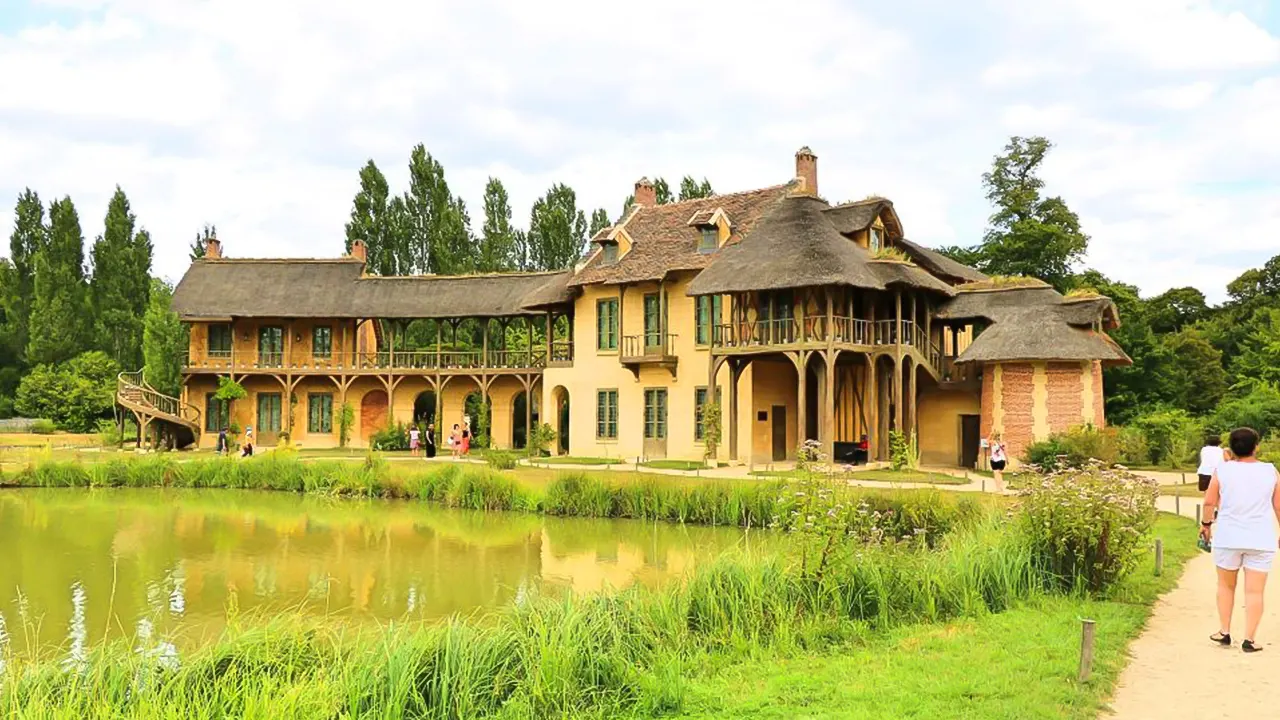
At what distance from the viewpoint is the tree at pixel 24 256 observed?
51.5 metres

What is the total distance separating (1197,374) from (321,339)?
3424 centimetres

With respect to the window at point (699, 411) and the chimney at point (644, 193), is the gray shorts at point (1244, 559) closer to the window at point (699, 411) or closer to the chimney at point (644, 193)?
the window at point (699, 411)

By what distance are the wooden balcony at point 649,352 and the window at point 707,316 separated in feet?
2.79

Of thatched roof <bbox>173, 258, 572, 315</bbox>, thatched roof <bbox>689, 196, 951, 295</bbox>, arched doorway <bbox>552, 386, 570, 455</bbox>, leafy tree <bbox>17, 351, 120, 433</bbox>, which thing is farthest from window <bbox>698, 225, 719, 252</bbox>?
leafy tree <bbox>17, 351, 120, 433</bbox>

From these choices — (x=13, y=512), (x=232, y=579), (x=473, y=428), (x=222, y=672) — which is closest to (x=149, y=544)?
(x=232, y=579)

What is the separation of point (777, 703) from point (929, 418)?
2304 centimetres

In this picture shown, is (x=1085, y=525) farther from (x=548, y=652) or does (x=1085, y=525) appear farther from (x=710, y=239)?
(x=710, y=239)

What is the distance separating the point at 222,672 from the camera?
6.98m

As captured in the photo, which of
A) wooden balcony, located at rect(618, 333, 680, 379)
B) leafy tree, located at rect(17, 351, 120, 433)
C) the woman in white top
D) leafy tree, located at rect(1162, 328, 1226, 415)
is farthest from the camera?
leafy tree, located at rect(17, 351, 120, 433)

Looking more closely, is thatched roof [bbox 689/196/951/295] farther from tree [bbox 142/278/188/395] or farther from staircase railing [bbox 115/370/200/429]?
tree [bbox 142/278/188/395]

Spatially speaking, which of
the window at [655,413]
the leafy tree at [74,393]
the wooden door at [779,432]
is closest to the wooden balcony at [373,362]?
the leafy tree at [74,393]

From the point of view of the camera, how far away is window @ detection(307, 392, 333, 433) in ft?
128

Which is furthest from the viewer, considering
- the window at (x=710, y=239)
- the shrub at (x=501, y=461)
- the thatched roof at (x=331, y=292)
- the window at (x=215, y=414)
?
the window at (x=215, y=414)

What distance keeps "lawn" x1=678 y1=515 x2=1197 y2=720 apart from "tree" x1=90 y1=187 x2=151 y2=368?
49.7 metres
